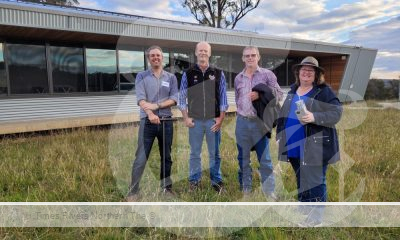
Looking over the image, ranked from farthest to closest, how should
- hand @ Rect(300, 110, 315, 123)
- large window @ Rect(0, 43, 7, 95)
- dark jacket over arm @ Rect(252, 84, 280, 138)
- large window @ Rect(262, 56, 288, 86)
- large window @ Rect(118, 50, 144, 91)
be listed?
large window @ Rect(262, 56, 288, 86) < large window @ Rect(118, 50, 144, 91) < large window @ Rect(0, 43, 7, 95) < dark jacket over arm @ Rect(252, 84, 280, 138) < hand @ Rect(300, 110, 315, 123)

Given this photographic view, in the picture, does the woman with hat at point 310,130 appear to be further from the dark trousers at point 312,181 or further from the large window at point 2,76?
the large window at point 2,76

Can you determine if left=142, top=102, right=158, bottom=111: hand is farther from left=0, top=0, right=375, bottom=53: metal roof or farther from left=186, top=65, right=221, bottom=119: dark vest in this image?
left=0, top=0, right=375, bottom=53: metal roof

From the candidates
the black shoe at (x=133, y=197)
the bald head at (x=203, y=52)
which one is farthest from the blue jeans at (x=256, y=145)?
the black shoe at (x=133, y=197)

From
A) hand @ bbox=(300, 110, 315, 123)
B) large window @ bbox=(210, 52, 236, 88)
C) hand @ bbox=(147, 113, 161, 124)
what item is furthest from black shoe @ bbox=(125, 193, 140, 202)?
large window @ bbox=(210, 52, 236, 88)

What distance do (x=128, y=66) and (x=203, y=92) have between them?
311 inches

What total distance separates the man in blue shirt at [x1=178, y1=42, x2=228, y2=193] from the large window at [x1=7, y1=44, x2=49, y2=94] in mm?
6910

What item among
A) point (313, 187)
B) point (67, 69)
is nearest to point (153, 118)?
point (313, 187)

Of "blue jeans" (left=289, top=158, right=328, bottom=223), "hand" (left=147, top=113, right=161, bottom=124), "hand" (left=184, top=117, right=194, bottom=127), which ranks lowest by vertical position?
"blue jeans" (left=289, top=158, right=328, bottom=223)

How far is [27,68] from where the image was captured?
9508 millimetres

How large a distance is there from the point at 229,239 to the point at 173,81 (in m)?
2.04

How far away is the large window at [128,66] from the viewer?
11.5 metres

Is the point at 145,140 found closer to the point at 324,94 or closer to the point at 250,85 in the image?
the point at 250,85

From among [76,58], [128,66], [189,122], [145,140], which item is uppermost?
[76,58]

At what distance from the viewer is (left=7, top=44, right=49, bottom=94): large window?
9.21 metres
